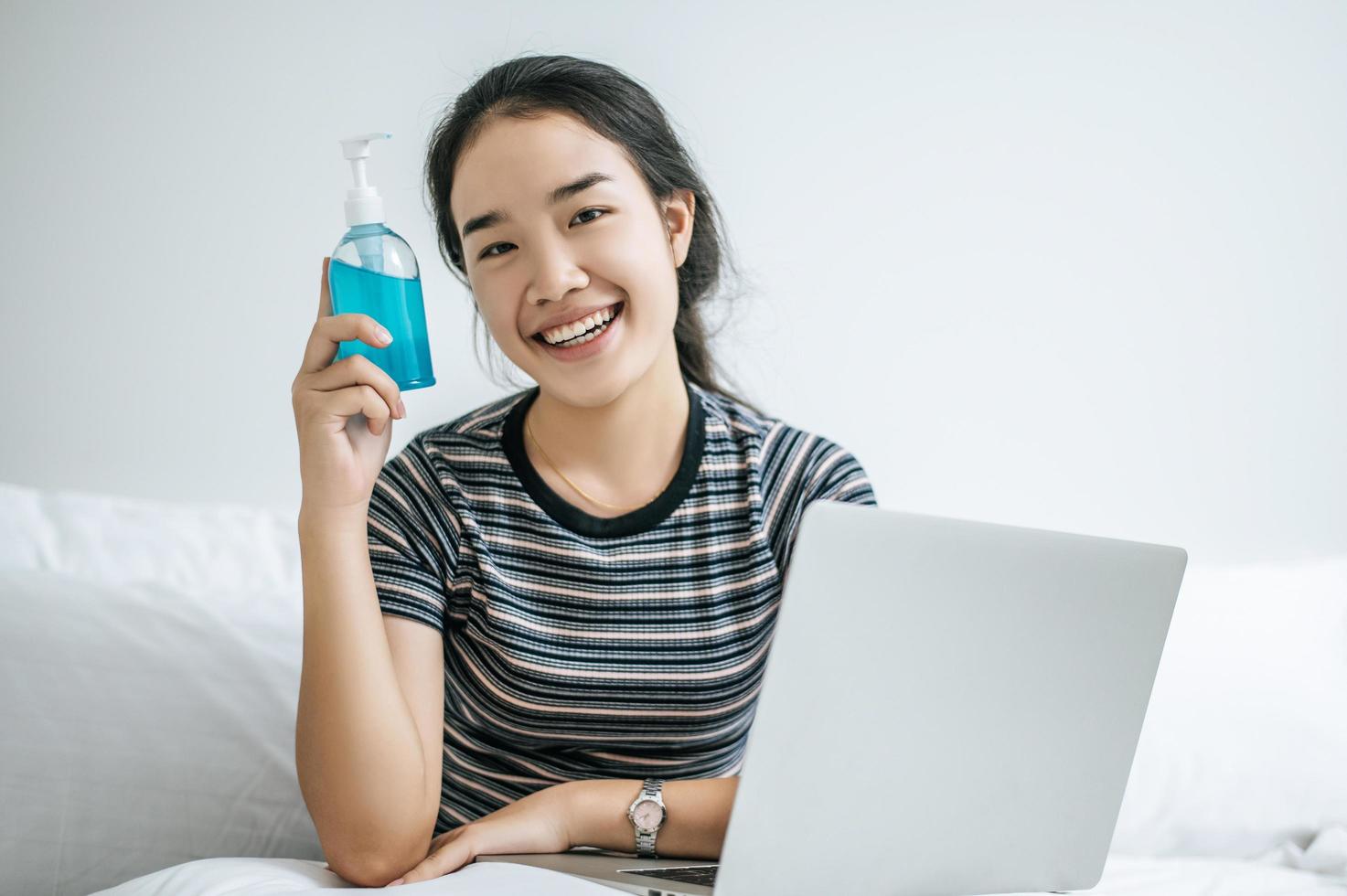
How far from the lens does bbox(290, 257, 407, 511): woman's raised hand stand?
86cm

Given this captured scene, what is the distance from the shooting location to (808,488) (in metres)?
1.10

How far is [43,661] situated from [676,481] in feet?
2.57

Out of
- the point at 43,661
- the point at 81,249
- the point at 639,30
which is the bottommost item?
the point at 43,661

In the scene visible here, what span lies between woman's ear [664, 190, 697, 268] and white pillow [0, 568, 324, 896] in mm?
721

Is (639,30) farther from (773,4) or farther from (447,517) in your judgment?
(447,517)

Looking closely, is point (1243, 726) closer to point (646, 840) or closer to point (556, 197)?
point (646, 840)

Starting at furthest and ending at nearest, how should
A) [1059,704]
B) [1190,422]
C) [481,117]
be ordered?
[1190,422] → [481,117] → [1059,704]

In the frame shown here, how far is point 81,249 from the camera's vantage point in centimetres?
155

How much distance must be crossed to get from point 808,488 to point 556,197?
0.40 metres

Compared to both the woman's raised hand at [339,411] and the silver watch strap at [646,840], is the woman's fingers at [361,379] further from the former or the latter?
the silver watch strap at [646,840]

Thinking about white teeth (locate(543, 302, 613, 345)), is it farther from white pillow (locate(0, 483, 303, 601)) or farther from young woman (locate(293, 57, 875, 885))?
white pillow (locate(0, 483, 303, 601))

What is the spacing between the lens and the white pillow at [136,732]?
3.70ft

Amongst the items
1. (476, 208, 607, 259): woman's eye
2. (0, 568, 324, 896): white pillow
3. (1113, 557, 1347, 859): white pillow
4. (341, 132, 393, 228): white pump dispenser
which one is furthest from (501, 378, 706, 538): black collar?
(1113, 557, 1347, 859): white pillow

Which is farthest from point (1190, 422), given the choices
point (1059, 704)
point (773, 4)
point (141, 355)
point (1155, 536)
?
point (141, 355)
